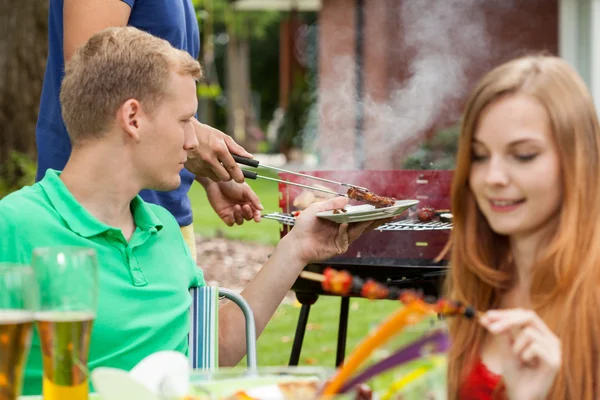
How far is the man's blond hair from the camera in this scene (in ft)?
6.91

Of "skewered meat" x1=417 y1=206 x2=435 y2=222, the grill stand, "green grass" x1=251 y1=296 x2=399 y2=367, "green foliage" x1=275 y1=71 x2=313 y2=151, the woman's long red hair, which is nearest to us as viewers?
the woman's long red hair

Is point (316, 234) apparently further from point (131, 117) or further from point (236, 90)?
point (236, 90)

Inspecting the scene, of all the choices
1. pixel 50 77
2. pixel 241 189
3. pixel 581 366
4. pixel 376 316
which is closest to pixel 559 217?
pixel 581 366

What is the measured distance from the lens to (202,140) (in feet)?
8.00

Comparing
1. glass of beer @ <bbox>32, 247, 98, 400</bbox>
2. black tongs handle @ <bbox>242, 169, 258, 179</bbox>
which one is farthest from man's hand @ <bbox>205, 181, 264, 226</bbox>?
glass of beer @ <bbox>32, 247, 98, 400</bbox>

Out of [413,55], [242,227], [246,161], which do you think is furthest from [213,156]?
[413,55]

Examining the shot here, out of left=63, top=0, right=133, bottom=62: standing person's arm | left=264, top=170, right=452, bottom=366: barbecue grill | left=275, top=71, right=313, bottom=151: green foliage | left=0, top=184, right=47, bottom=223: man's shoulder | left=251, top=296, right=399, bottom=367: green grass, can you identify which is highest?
left=275, top=71, right=313, bottom=151: green foliage

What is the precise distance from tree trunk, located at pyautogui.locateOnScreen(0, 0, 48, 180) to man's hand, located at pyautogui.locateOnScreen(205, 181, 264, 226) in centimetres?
460

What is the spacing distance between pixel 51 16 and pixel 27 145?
4.94 metres

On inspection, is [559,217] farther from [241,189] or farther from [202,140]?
[241,189]

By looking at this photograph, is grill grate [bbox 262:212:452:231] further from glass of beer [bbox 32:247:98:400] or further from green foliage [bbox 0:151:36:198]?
green foliage [bbox 0:151:36:198]

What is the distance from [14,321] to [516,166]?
3.12 feet

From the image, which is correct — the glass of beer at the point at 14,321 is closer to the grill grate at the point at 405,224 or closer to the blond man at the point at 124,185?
the blond man at the point at 124,185

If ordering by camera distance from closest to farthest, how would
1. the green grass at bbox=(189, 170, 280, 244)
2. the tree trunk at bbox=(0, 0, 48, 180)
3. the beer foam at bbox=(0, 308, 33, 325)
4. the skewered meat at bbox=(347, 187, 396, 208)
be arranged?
the beer foam at bbox=(0, 308, 33, 325) → the skewered meat at bbox=(347, 187, 396, 208) → the tree trunk at bbox=(0, 0, 48, 180) → the green grass at bbox=(189, 170, 280, 244)
